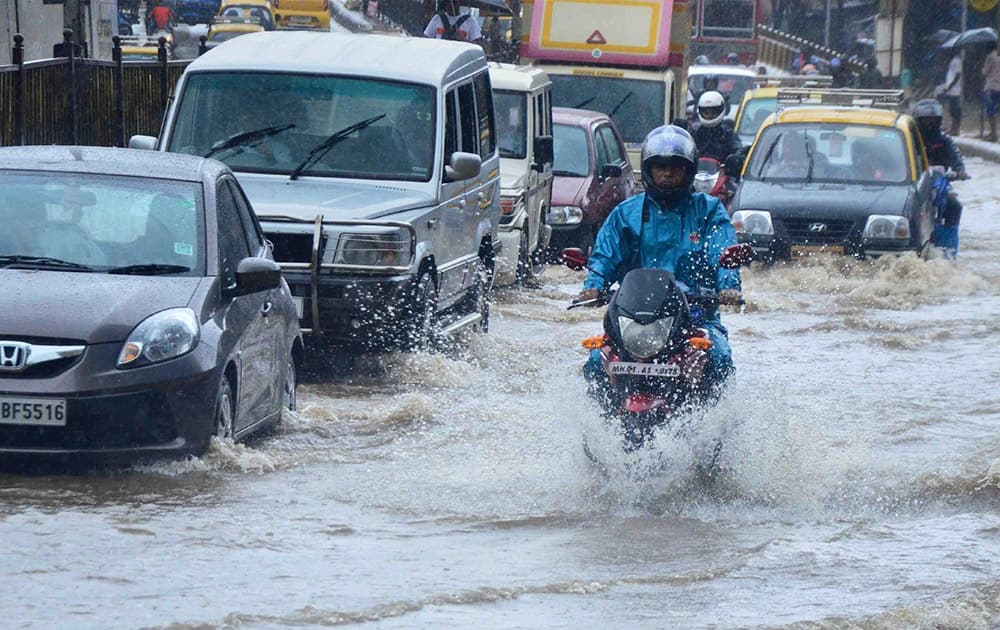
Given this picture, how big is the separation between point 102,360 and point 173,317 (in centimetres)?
39

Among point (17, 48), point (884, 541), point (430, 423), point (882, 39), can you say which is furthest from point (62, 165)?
point (882, 39)

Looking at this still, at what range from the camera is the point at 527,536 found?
24.4 feet

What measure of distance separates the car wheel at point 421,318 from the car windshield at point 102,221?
2.90 m

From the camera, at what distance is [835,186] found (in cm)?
1850

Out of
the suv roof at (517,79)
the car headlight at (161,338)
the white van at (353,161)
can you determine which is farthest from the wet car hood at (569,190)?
the car headlight at (161,338)

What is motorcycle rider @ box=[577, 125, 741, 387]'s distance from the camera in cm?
799

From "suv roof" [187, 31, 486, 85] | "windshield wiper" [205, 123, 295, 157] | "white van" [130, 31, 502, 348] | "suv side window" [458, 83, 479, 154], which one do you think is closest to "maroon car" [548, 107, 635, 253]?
"suv side window" [458, 83, 479, 154]

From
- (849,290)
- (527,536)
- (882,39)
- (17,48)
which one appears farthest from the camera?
(882,39)

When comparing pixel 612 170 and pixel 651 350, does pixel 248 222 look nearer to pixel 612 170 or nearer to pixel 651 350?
pixel 651 350

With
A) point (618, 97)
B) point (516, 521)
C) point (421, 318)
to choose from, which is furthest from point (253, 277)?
point (618, 97)

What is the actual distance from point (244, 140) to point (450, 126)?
138cm

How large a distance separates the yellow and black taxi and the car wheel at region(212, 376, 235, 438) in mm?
10325

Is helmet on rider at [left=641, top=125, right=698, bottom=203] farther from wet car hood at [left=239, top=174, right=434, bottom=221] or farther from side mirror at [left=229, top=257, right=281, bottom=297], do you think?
wet car hood at [left=239, top=174, right=434, bottom=221]

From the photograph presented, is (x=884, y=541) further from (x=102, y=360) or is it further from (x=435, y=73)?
(x=435, y=73)
